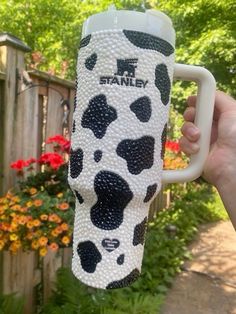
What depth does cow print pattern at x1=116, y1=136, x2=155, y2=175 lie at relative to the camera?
0.63 metres

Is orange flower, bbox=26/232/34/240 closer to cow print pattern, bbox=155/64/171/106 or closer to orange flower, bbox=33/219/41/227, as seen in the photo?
orange flower, bbox=33/219/41/227

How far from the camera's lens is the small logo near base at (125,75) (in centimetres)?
62

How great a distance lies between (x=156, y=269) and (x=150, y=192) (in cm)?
296

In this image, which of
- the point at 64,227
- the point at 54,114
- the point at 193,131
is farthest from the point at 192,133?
the point at 54,114

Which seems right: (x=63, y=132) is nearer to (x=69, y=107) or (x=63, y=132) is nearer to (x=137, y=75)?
(x=69, y=107)

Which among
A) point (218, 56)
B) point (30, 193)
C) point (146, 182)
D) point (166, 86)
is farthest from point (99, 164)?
point (218, 56)

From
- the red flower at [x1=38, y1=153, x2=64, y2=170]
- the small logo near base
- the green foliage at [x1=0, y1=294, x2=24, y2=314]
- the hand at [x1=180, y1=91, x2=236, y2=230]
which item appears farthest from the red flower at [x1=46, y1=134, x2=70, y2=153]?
the small logo near base

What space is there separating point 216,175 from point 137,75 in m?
0.43

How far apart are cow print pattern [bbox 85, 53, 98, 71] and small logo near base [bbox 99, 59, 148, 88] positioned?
4 centimetres

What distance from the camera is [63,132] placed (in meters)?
2.93

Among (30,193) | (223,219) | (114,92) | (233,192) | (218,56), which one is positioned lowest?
(223,219)

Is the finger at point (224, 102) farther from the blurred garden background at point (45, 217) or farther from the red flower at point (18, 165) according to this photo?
the red flower at point (18, 165)

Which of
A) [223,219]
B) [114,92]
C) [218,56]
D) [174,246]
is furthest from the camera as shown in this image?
[218,56]

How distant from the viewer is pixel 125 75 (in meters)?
0.62
